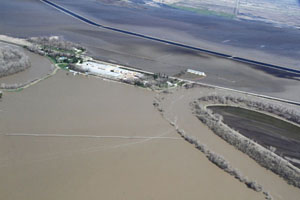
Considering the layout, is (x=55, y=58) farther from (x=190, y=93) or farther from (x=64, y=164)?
(x=64, y=164)

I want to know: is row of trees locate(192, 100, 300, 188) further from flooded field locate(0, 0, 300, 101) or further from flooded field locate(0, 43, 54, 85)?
flooded field locate(0, 43, 54, 85)

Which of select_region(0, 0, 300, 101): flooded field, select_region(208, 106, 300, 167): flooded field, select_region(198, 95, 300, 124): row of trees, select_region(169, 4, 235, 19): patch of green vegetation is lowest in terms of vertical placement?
select_region(208, 106, 300, 167): flooded field

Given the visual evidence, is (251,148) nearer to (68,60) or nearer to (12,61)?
(68,60)

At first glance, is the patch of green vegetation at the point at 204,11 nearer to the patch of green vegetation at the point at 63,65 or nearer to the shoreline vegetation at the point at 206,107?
the shoreline vegetation at the point at 206,107

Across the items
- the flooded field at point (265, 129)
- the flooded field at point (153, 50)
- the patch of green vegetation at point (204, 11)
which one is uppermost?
the patch of green vegetation at point (204, 11)

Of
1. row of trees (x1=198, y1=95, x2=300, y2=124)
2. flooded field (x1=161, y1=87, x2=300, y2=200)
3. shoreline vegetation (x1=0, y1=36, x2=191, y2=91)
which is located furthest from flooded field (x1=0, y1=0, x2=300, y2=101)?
flooded field (x1=161, y1=87, x2=300, y2=200)

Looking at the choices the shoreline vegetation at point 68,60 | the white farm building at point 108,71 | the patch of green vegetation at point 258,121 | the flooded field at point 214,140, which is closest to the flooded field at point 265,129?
the patch of green vegetation at point 258,121

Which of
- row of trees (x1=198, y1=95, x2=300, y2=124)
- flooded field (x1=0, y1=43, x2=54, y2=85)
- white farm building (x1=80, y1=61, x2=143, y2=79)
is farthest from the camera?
white farm building (x1=80, y1=61, x2=143, y2=79)
